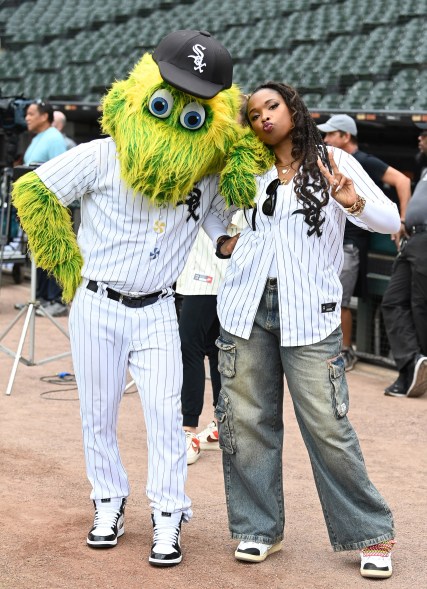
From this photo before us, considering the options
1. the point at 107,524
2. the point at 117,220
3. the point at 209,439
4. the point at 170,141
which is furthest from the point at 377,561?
the point at 209,439

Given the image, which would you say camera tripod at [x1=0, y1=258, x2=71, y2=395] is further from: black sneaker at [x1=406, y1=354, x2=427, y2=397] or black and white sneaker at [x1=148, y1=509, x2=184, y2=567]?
black and white sneaker at [x1=148, y1=509, x2=184, y2=567]

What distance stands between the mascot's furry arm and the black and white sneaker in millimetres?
897

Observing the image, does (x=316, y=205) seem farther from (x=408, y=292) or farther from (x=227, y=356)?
(x=408, y=292)

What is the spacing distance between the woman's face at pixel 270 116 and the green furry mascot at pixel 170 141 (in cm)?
7

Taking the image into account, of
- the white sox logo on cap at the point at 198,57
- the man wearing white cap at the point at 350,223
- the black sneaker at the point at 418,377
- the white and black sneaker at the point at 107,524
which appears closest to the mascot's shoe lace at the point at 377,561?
the white and black sneaker at the point at 107,524

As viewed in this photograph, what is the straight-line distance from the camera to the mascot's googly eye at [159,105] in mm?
3660

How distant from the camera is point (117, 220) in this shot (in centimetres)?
375

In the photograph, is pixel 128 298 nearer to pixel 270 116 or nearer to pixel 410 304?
pixel 270 116

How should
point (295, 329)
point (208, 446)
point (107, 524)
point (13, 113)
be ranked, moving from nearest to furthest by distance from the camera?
point (295, 329)
point (107, 524)
point (208, 446)
point (13, 113)

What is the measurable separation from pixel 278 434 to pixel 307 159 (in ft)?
3.33

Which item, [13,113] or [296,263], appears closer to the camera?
[296,263]

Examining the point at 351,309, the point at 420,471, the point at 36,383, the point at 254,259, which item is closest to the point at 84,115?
the point at 351,309

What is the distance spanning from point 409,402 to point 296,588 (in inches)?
139

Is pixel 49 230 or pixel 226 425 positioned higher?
pixel 49 230
